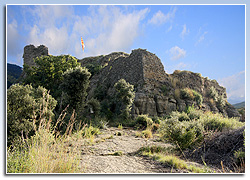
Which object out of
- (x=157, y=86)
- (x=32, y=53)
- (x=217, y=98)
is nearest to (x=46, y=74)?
(x=32, y=53)

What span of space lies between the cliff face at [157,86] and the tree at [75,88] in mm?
3914

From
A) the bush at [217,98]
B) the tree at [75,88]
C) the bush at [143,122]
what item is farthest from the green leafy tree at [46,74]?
the bush at [217,98]

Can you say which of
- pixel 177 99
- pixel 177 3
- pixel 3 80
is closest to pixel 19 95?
pixel 3 80

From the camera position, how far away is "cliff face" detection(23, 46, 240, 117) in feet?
40.0

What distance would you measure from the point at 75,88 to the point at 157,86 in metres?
7.04

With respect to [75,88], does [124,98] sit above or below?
below

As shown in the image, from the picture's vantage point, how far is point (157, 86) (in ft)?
44.6

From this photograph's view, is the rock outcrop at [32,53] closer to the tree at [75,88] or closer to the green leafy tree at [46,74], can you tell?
the green leafy tree at [46,74]

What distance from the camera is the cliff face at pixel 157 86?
40.0 ft

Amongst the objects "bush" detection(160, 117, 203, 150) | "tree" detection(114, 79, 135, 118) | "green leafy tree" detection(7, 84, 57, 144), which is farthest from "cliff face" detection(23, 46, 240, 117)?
"green leafy tree" detection(7, 84, 57, 144)

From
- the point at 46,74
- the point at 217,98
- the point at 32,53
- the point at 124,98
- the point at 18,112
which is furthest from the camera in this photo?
the point at 32,53

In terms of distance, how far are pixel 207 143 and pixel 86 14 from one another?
4773mm

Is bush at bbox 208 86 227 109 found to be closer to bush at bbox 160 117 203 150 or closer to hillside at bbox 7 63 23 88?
bush at bbox 160 117 203 150

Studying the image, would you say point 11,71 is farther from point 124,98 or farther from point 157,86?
point 157,86
